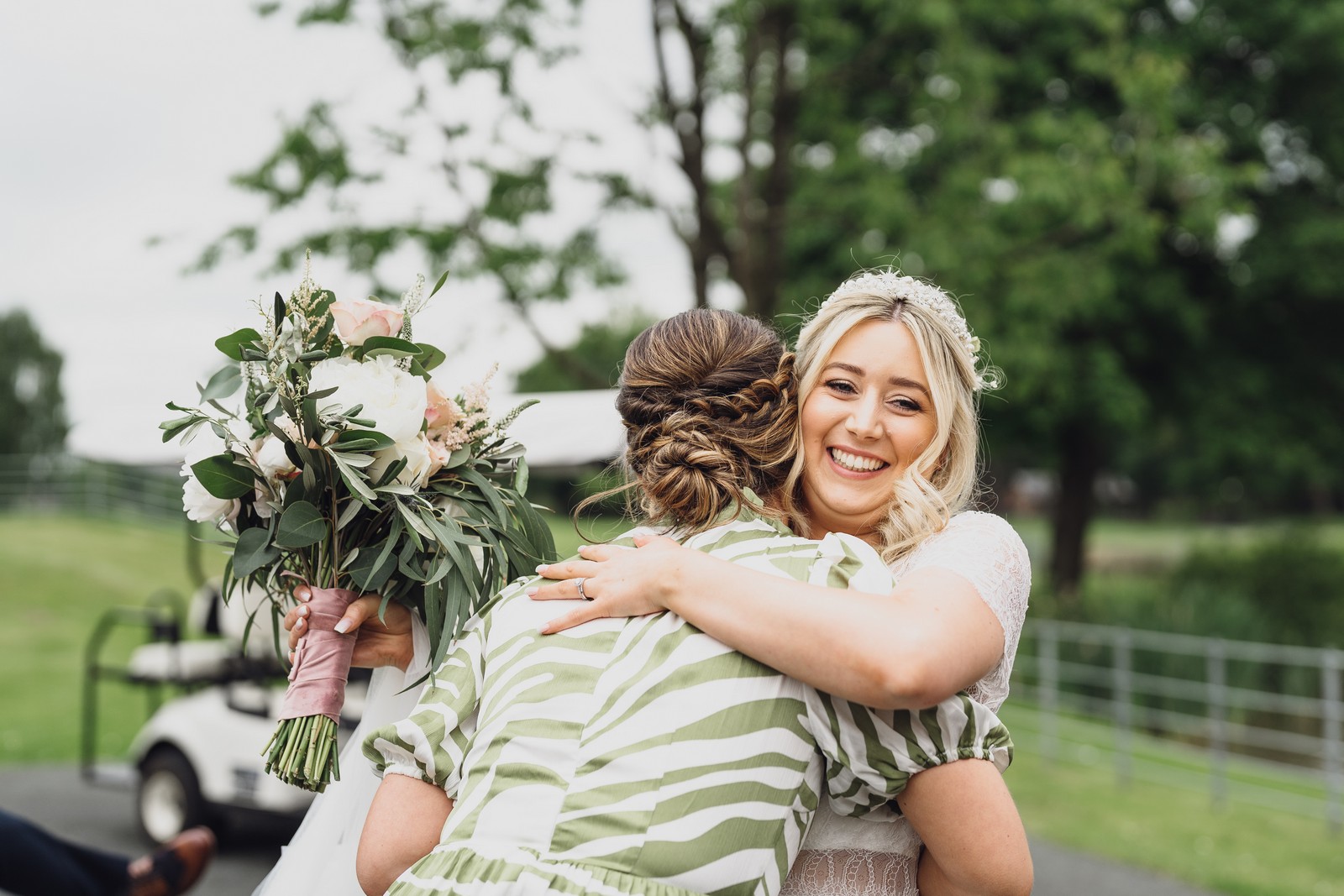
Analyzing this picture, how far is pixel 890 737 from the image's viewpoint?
1.59m

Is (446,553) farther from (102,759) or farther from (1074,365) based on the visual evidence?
(1074,365)

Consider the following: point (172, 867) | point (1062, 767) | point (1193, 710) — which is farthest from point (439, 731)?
point (1193, 710)

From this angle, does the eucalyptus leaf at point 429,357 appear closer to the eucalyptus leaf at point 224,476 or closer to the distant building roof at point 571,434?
the eucalyptus leaf at point 224,476

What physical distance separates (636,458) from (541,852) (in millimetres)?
682

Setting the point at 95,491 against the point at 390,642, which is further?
the point at 95,491

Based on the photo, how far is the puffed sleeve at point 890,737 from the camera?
159 centimetres

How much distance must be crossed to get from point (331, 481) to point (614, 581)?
627mm

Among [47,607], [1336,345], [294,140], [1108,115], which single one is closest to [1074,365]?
[1108,115]

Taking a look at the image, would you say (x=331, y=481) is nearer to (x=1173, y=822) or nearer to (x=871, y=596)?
(x=871, y=596)

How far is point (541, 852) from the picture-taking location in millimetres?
1527

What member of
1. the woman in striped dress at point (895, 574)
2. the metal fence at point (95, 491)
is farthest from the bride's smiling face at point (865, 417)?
the metal fence at point (95, 491)

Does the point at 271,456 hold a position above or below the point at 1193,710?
above

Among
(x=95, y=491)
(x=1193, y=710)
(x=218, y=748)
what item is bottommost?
(x=95, y=491)

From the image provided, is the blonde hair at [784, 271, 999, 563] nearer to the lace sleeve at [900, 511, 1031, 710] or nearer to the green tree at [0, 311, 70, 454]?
the lace sleeve at [900, 511, 1031, 710]
